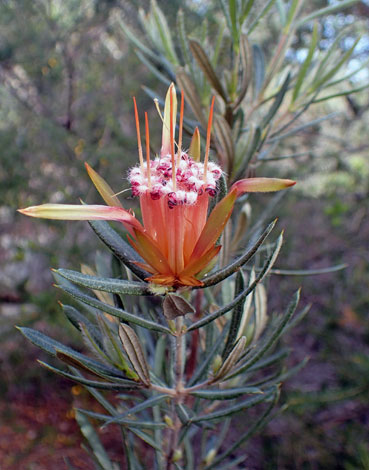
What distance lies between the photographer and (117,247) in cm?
62

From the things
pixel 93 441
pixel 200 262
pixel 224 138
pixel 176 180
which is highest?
pixel 224 138

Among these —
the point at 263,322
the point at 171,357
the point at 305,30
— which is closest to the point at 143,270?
the point at 171,357

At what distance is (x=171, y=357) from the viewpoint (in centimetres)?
77

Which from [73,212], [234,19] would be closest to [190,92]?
[234,19]

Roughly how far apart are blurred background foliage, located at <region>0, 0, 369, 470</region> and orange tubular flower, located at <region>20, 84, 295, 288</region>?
1.31 meters

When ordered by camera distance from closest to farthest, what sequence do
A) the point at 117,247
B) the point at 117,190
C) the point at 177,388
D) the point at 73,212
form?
1. the point at 73,212
2. the point at 117,247
3. the point at 177,388
4. the point at 117,190

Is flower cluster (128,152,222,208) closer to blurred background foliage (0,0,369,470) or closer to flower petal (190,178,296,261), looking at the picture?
flower petal (190,178,296,261)

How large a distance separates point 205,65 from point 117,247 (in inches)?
19.1

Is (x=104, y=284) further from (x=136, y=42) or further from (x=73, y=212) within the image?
(x=136, y=42)

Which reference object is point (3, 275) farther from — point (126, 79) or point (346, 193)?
point (346, 193)

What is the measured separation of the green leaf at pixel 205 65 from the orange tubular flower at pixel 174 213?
280 mm

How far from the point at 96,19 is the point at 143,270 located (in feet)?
10.5

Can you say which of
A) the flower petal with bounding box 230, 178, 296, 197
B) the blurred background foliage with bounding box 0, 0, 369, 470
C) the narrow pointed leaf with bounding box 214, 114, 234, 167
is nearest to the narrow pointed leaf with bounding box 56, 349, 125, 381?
the flower petal with bounding box 230, 178, 296, 197

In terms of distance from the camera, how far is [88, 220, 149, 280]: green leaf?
0.61m
